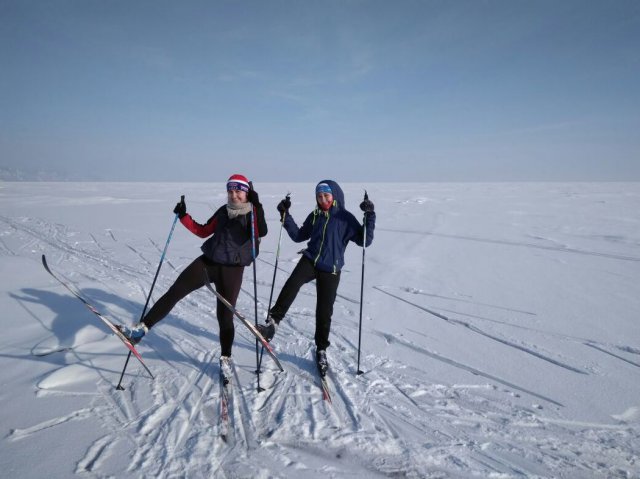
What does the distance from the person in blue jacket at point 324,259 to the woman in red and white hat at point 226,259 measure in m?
0.45

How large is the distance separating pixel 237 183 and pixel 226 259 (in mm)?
789

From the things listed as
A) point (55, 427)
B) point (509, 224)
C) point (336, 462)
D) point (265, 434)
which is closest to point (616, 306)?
point (336, 462)

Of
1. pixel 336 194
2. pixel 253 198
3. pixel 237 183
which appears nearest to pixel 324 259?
pixel 336 194

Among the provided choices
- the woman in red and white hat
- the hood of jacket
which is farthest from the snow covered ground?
the hood of jacket

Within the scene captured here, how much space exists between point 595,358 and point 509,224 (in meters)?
10.6

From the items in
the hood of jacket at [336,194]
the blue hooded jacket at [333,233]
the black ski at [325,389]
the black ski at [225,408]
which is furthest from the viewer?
the hood of jacket at [336,194]

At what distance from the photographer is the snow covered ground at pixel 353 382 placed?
2.37 metres

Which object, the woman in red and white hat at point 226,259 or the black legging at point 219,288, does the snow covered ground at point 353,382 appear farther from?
the woman in red and white hat at point 226,259

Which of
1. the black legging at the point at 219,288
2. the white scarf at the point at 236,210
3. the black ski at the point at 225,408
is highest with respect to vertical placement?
the white scarf at the point at 236,210

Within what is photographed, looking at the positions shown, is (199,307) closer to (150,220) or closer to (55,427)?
(55,427)

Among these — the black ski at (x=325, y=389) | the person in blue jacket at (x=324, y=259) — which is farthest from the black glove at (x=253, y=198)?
the black ski at (x=325, y=389)

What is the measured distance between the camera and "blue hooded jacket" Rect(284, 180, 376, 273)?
354cm

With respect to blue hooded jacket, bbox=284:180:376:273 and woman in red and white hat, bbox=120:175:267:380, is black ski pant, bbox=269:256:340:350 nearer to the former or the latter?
blue hooded jacket, bbox=284:180:376:273

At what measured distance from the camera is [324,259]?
3535 mm
